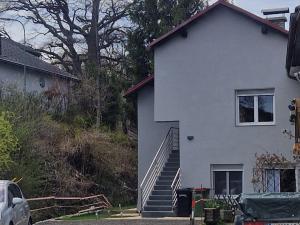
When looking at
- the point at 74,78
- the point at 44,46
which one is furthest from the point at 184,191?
the point at 44,46

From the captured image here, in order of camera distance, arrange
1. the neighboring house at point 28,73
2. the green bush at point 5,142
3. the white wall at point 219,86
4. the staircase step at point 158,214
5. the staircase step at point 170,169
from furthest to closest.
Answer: the neighboring house at point 28,73
the staircase step at point 170,169
the white wall at point 219,86
the staircase step at point 158,214
the green bush at point 5,142

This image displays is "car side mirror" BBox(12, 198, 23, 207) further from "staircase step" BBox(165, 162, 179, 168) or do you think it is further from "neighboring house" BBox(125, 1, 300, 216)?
"staircase step" BBox(165, 162, 179, 168)

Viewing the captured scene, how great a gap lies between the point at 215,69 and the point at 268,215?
1355 cm

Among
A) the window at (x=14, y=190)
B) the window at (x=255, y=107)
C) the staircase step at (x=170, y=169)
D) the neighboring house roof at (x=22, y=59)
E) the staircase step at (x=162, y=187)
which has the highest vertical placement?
the neighboring house roof at (x=22, y=59)

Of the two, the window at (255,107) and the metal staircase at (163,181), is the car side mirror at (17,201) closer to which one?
the metal staircase at (163,181)

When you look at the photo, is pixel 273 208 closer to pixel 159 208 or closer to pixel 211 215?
pixel 211 215

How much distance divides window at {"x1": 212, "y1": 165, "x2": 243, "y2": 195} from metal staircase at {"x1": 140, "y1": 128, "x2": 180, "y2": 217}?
1.56m

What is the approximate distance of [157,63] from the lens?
26.3m

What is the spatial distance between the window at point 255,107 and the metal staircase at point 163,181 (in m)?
3.47

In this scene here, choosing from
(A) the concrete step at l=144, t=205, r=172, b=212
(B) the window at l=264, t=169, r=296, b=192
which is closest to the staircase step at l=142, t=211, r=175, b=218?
(A) the concrete step at l=144, t=205, r=172, b=212

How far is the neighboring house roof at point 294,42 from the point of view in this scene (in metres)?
16.8

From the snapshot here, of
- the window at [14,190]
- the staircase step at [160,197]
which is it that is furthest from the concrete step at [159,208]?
the window at [14,190]

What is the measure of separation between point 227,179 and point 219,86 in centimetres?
372

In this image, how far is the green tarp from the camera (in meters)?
12.4
